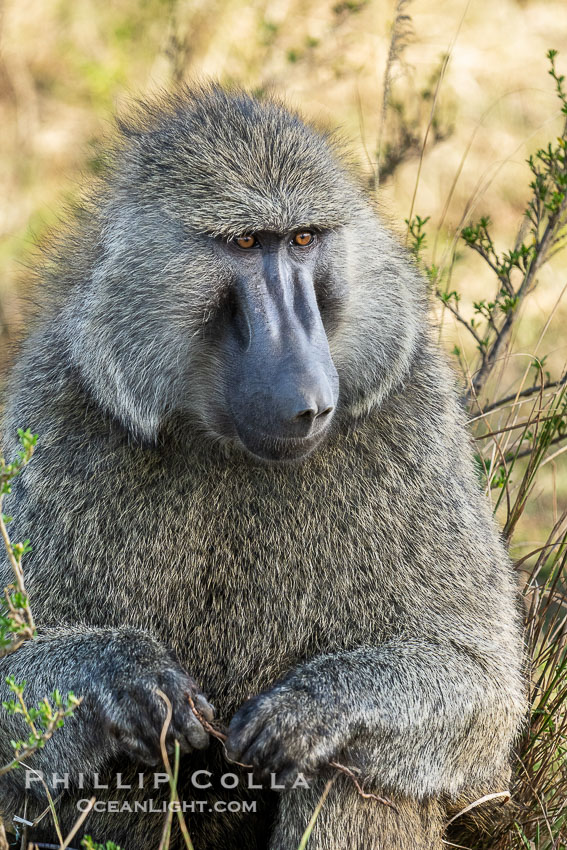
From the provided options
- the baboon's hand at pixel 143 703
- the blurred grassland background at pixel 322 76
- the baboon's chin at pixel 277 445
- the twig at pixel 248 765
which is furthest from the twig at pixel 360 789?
the blurred grassland background at pixel 322 76

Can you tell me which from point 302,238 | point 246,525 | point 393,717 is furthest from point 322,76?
point 393,717

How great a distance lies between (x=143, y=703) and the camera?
2508 mm

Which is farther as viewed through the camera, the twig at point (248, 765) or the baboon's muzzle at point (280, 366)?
the twig at point (248, 765)

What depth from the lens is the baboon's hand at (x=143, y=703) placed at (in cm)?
249

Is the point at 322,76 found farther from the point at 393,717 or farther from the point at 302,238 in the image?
the point at 393,717

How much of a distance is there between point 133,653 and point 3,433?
0.83 meters

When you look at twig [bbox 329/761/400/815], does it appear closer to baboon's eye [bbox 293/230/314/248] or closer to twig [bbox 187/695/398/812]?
twig [bbox 187/695/398/812]

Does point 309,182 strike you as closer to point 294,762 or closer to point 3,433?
point 3,433

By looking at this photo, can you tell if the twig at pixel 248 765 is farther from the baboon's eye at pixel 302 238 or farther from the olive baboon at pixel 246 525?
the baboon's eye at pixel 302 238

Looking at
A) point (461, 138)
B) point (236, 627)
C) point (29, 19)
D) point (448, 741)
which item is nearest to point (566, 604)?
point (448, 741)

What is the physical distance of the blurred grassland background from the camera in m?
6.73

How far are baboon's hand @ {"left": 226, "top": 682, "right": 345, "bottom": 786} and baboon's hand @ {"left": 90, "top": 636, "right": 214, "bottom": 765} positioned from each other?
0.09 metres

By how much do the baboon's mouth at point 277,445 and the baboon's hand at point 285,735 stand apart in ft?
1.84

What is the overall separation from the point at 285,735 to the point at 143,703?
1.10ft
